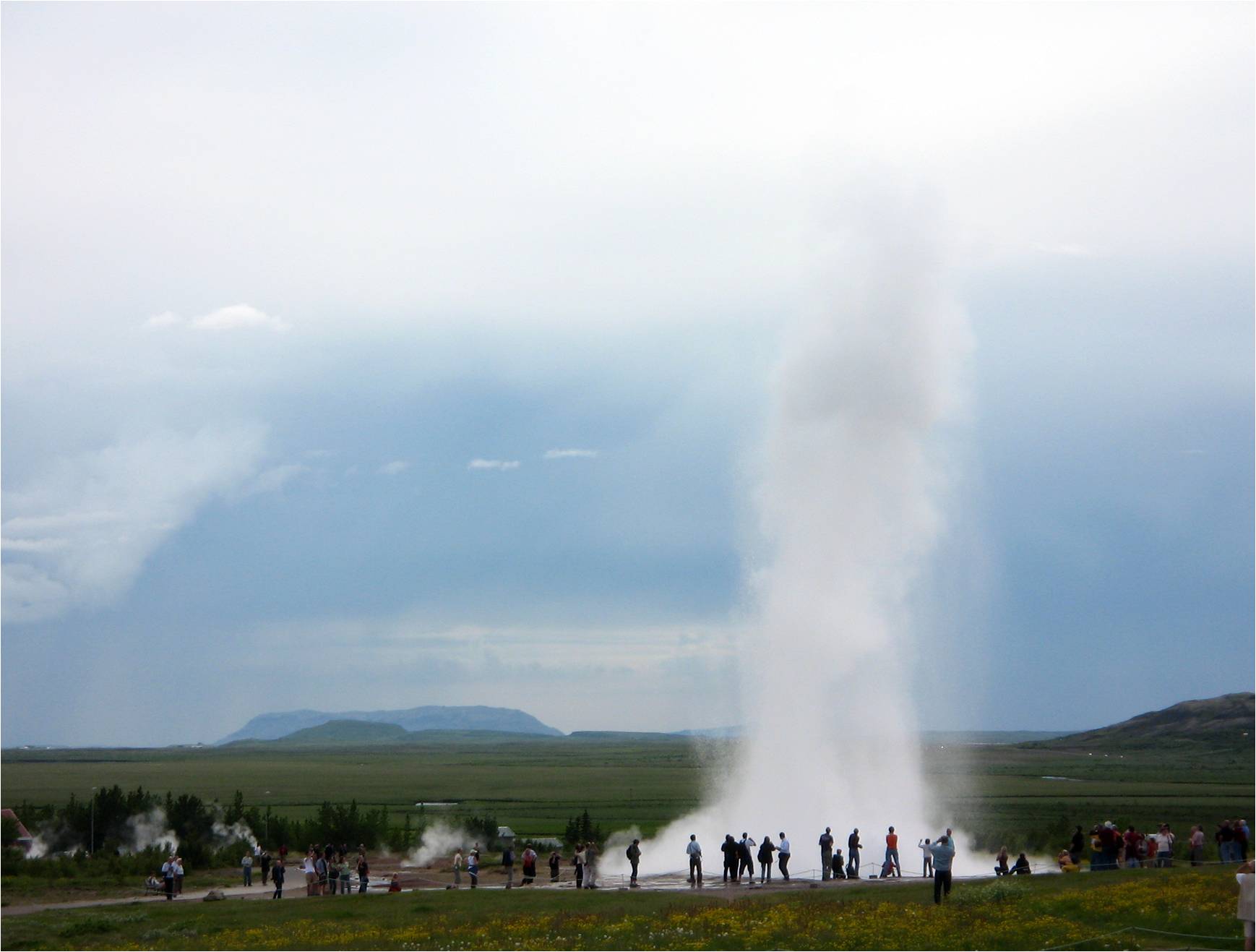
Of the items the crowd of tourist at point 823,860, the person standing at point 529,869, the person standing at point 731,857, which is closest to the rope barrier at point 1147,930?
the crowd of tourist at point 823,860

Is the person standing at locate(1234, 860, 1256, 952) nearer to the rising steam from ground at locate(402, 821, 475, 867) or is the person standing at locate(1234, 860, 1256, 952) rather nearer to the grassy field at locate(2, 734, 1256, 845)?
the grassy field at locate(2, 734, 1256, 845)

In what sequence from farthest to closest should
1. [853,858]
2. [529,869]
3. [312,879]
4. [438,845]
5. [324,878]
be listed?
[438,845] → [529,869] → [312,879] → [324,878] → [853,858]

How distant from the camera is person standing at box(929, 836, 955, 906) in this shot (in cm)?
2661

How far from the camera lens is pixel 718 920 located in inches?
1019

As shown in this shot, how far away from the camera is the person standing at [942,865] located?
87.3 ft

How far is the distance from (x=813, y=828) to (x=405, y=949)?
71.3 ft

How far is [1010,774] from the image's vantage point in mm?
145875

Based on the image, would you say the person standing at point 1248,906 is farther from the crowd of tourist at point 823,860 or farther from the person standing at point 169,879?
the person standing at point 169,879

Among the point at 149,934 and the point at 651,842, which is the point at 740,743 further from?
the point at 149,934

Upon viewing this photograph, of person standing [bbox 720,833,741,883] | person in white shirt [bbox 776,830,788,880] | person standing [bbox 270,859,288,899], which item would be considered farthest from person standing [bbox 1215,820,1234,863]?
person standing [bbox 270,859,288,899]

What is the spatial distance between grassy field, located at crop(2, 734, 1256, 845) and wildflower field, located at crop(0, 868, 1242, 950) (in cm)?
2125

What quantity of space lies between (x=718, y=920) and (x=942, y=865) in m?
4.90

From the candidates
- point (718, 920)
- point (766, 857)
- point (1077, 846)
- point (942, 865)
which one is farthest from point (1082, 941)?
point (1077, 846)

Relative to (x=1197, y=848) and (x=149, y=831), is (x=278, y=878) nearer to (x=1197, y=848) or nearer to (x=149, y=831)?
(x=149, y=831)
